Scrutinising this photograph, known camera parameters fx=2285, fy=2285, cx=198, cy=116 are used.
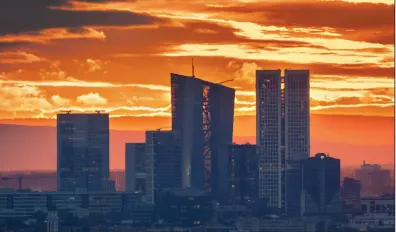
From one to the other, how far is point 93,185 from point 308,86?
584cm

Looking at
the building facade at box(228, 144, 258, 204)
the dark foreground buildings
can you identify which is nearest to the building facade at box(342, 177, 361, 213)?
the dark foreground buildings

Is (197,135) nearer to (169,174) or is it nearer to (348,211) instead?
(169,174)

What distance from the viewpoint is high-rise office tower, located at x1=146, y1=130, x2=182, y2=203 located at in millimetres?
56906

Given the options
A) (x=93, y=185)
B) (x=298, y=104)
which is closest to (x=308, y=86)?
(x=298, y=104)

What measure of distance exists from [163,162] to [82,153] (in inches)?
81.2

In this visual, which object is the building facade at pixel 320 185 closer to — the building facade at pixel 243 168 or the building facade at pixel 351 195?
the building facade at pixel 351 195

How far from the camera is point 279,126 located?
195 feet

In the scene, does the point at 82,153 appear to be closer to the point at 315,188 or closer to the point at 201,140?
the point at 201,140

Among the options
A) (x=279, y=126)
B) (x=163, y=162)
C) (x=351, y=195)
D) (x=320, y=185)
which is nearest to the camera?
(x=351, y=195)

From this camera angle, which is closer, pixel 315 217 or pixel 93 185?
pixel 315 217

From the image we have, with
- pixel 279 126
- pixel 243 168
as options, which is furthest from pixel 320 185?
pixel 279 126

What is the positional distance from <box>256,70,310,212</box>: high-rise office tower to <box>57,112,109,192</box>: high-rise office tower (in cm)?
A: 405

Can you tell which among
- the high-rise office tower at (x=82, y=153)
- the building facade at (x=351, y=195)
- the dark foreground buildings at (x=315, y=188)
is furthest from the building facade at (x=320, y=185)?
the high-rise office tower at (x=82, y=153)

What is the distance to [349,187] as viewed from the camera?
5506 cm
